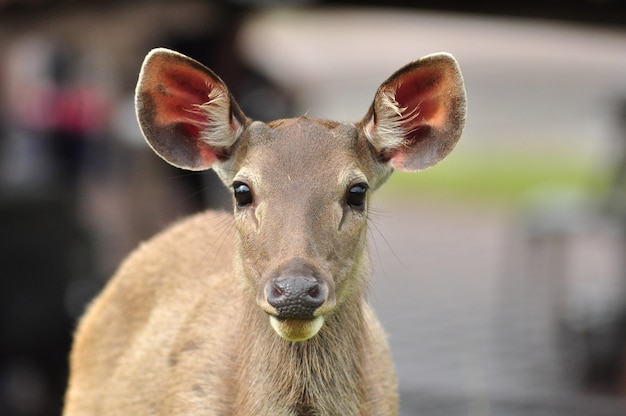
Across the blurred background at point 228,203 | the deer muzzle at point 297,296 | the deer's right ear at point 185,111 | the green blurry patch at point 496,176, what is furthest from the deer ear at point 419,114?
the green blurry patch at point 496,176

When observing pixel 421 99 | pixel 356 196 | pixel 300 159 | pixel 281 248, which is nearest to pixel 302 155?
pixel 300 159

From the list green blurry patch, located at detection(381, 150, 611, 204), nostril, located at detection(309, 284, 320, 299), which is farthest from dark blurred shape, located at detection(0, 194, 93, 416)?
green blurry patch, located at detection(381, 150, 611, 204)

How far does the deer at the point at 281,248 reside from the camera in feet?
17.8

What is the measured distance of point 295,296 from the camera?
4.99 m

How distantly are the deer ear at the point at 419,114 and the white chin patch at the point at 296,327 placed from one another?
1195 mm

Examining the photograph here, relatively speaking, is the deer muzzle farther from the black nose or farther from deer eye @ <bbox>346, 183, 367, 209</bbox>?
deer eye @ <bbox>346, 183, 367, 209</bbox>

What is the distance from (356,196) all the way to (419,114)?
73 cm

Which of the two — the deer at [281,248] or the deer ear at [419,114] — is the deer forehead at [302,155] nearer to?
the deer at [281,248]

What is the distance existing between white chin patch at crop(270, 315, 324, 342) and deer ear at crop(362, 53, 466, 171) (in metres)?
1.19

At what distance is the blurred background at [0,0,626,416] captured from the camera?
501 inches

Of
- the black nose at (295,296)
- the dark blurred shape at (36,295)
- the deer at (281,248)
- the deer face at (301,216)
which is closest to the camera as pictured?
the black nose at (295,296)

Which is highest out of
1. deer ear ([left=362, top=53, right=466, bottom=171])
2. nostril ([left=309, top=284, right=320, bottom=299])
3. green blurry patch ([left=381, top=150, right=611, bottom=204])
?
green blurry patch ([left=381, top=150, right=611, bottom=204])

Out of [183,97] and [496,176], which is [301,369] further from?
[496,176]

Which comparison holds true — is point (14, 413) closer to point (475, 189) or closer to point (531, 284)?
point (531, 284)
